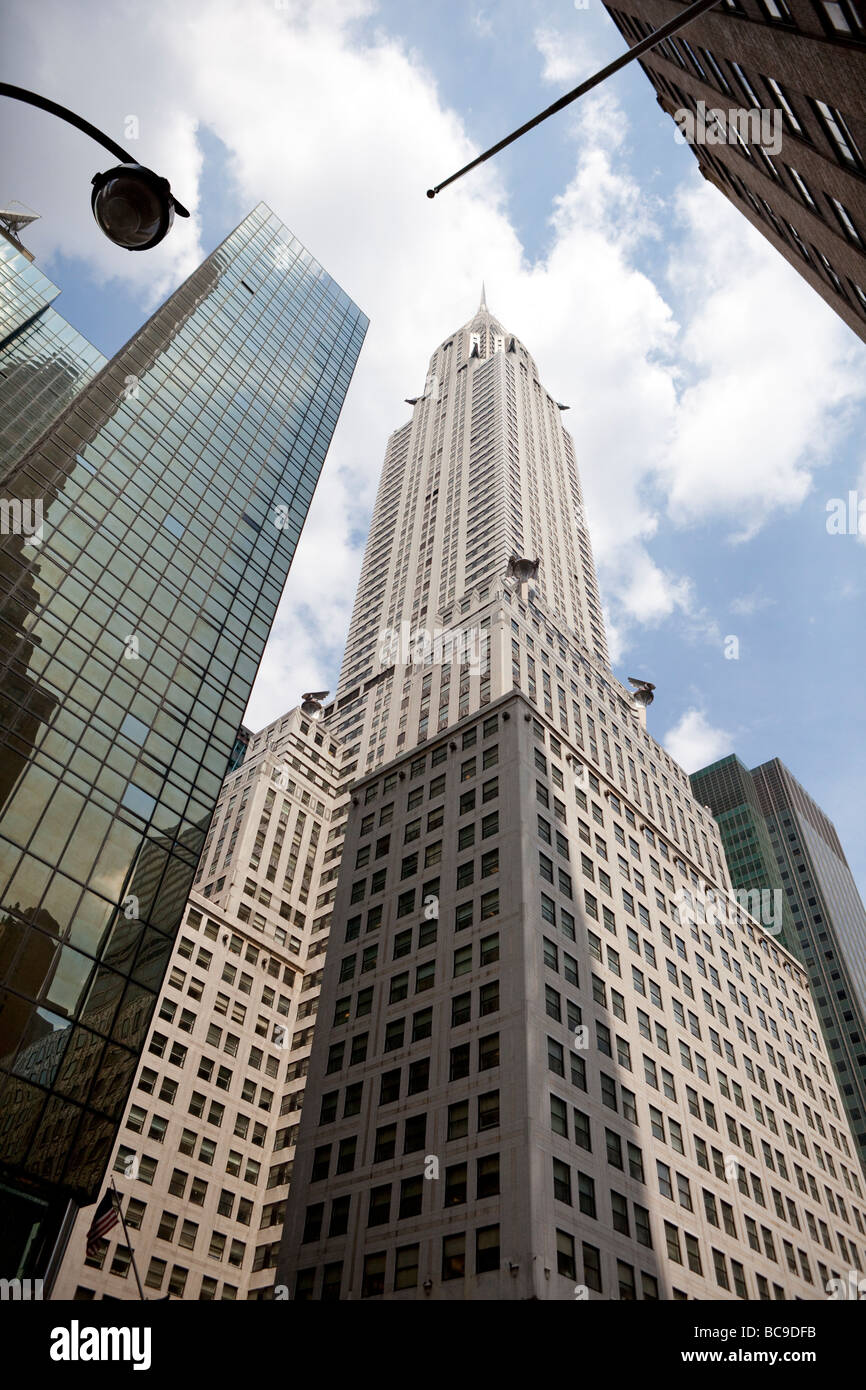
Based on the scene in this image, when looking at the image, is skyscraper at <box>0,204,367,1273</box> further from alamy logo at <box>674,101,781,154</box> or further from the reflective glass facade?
alamy logo at <box>674,101,781,154</box>

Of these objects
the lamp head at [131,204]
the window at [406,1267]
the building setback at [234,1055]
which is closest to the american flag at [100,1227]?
the window at [406,1267]

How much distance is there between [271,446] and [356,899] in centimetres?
3027

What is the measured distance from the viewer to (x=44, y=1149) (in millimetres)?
24453

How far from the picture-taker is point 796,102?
2558cm

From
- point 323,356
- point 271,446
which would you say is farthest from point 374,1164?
point 323,356

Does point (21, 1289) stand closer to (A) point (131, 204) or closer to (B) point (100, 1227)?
(B) point (100, 1227)
